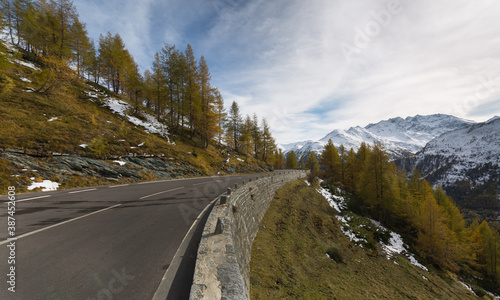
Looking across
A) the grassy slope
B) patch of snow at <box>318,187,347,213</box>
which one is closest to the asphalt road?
the grassy slope

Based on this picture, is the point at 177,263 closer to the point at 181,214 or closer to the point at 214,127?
the point at 181,214

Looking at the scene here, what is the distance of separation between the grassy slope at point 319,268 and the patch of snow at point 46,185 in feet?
39.4

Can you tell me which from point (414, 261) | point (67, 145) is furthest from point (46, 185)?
point (414, 261)

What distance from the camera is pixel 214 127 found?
98.6 feet

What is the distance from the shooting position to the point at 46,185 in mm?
10203

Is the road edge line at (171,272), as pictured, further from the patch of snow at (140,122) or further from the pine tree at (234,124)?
the pine tree at (234,124)

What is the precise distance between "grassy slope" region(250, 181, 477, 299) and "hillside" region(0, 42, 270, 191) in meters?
12.3

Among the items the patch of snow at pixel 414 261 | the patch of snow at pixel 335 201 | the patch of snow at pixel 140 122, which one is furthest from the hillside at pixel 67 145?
the patch of snow at pixel 414 261

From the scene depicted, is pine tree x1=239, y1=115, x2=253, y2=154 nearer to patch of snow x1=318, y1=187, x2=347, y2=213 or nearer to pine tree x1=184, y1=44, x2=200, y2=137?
pine tree x1=184, y1=44, x2=200, y2=137

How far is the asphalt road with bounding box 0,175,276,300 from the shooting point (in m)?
3.00

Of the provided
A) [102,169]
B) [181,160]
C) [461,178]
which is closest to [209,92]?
[181,160]

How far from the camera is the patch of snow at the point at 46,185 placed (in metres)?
9.73

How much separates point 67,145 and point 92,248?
13.8 metres

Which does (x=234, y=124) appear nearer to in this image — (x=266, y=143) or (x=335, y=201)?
(x=266, y=143)
